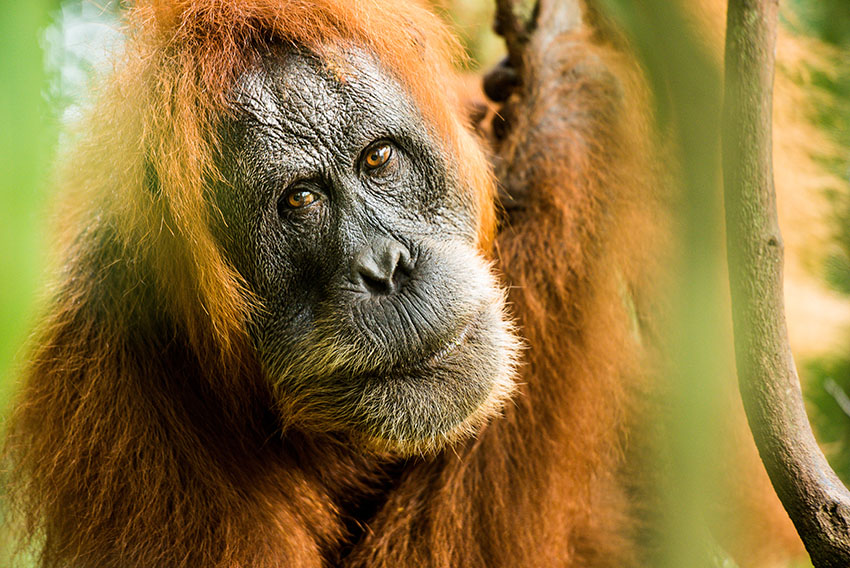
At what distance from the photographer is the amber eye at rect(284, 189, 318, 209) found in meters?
2.29

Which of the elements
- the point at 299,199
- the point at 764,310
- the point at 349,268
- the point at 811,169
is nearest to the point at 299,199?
the point at 299,199

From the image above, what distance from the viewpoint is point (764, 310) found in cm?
153

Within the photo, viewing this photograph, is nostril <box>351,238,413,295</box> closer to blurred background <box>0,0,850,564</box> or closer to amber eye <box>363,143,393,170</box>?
amber eye <box>363,143,393,170</box>

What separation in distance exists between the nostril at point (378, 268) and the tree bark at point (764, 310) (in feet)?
3.22

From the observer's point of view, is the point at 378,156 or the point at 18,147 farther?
the point at 378,156

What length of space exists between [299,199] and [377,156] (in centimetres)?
29

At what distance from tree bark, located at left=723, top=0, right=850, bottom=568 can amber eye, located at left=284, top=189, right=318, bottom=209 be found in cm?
119

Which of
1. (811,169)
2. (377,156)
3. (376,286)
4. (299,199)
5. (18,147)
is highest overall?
(18,147)

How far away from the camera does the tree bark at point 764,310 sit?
1.50m

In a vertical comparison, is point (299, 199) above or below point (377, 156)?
below

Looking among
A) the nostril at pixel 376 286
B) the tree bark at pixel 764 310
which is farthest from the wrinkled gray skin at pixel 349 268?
the tree bark at pixel 764 310

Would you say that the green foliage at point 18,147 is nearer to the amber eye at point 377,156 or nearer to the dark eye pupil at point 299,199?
the dark eye pupil at point 299,199

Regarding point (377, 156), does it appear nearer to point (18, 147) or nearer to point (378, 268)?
point (378, 268)

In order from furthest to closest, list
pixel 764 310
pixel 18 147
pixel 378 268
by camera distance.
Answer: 1. pixel 378 268
2. pixel 764 310
3. pixel 18 147
